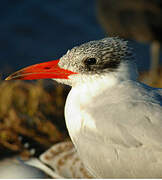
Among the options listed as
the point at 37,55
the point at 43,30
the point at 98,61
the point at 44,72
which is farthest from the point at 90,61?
the point at 43,30

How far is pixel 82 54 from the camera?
2.54 m

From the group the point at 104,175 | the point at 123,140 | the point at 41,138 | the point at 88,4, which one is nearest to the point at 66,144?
the point at 41,138

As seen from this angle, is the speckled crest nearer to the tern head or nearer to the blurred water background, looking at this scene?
the tern head

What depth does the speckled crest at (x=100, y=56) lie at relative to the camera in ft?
8.30

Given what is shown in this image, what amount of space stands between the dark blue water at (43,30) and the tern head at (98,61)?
5121 millimetres

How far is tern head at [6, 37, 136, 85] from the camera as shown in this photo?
2533 mm

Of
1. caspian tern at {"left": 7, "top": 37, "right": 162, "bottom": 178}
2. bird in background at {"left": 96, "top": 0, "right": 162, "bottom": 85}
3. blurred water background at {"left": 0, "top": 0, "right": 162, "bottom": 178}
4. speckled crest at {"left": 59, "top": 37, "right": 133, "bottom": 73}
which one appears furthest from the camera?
bird in background at {"left": 96, "top": 0, "right": 162, "bottom": 85}

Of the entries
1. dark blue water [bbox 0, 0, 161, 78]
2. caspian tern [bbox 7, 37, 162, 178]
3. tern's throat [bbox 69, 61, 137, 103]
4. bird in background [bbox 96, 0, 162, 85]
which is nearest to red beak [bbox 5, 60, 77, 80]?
caspian tern [bbox 7, 37, 162, 178]

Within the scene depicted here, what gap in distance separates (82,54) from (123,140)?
24.8 inches

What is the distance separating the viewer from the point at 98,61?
2.53m

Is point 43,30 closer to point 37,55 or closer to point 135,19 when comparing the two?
point 37,55

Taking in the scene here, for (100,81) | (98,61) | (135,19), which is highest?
(135,19)

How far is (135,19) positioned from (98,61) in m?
4.32

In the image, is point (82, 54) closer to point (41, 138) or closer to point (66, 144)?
point (66, 144)
